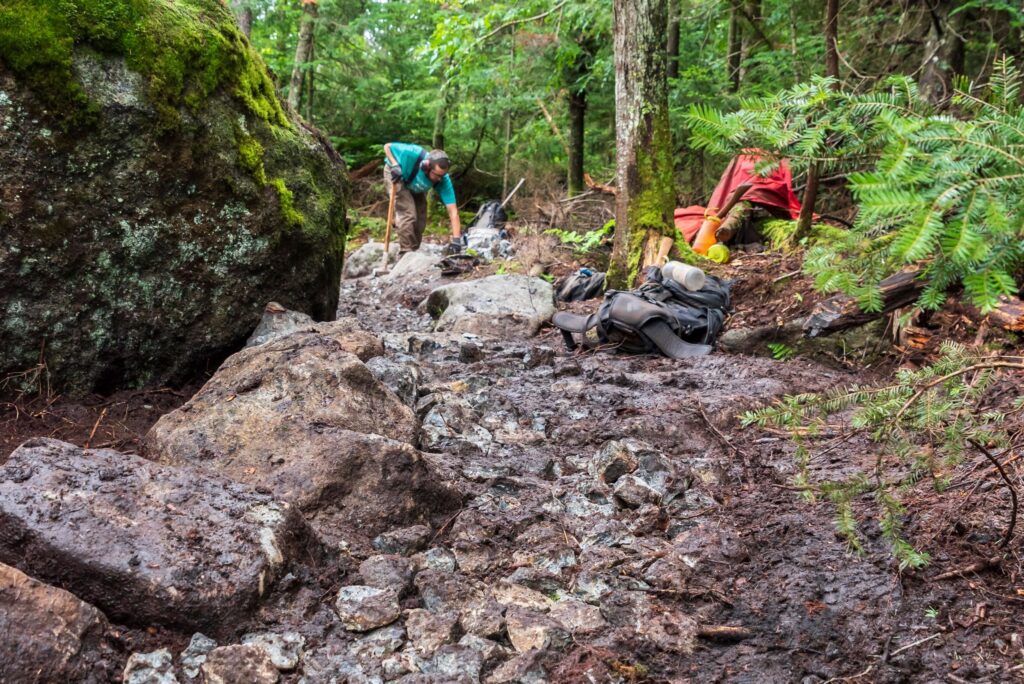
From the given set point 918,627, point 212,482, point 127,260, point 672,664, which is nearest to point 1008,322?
point 918,627

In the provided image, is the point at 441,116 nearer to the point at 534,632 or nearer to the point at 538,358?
the point at 538,358

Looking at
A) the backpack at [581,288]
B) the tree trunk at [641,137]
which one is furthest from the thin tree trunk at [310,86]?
the tree trunk at [641,137]

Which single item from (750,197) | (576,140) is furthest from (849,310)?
(576,140)

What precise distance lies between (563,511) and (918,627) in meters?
1.47

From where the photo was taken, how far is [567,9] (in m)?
9.45

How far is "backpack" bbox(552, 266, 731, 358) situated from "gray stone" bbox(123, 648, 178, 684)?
4324mm

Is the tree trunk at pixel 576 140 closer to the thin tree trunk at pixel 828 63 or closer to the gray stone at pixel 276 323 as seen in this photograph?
the thin tree trunk at pixel 828 63

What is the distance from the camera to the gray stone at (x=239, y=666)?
2.32 m

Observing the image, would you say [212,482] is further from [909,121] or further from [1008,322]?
[1008,322]

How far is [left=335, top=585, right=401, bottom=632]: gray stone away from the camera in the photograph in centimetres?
268

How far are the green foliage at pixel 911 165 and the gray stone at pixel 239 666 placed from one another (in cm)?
192

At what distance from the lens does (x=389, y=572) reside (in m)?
2.93

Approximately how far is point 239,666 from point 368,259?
1150 cm

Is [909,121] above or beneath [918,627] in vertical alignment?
above
